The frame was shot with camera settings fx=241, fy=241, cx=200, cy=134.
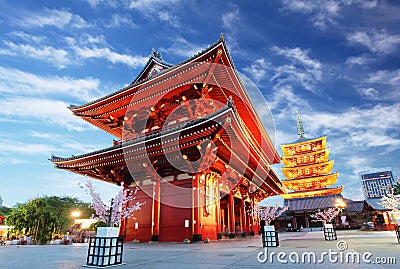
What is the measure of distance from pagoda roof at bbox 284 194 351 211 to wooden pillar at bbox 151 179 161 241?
1346 inches

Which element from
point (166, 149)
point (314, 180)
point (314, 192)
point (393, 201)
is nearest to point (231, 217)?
point (166, 149)

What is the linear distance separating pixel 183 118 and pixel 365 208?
124 ft

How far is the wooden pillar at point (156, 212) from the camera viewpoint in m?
15.2

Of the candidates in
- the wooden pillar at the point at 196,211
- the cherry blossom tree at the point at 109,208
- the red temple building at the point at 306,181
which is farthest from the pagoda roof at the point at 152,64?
the red temple building at the point at 306,181

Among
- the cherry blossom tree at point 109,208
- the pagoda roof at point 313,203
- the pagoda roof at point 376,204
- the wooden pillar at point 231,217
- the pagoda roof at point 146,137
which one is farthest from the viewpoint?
the pagoda roof at point 313,203

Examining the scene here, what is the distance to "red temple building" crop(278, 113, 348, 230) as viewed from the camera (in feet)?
141

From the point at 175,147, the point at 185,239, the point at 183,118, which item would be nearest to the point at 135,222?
the point at 185,239

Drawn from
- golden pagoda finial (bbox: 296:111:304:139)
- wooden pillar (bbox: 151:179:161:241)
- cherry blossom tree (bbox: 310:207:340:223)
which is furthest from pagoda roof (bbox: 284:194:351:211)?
wooden pillar (bbox: 151:179:161:241)

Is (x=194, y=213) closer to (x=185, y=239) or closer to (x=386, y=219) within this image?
(x=185, y=239)

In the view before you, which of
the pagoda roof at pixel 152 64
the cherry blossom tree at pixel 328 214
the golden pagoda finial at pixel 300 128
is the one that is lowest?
the cherry blossom tree at pixel 328 214

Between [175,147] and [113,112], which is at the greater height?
[113,112]

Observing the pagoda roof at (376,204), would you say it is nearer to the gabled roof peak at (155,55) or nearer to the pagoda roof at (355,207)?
the pagoda roof at (355,207)

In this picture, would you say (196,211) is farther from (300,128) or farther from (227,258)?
(300,128)

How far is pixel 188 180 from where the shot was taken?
596 inches
